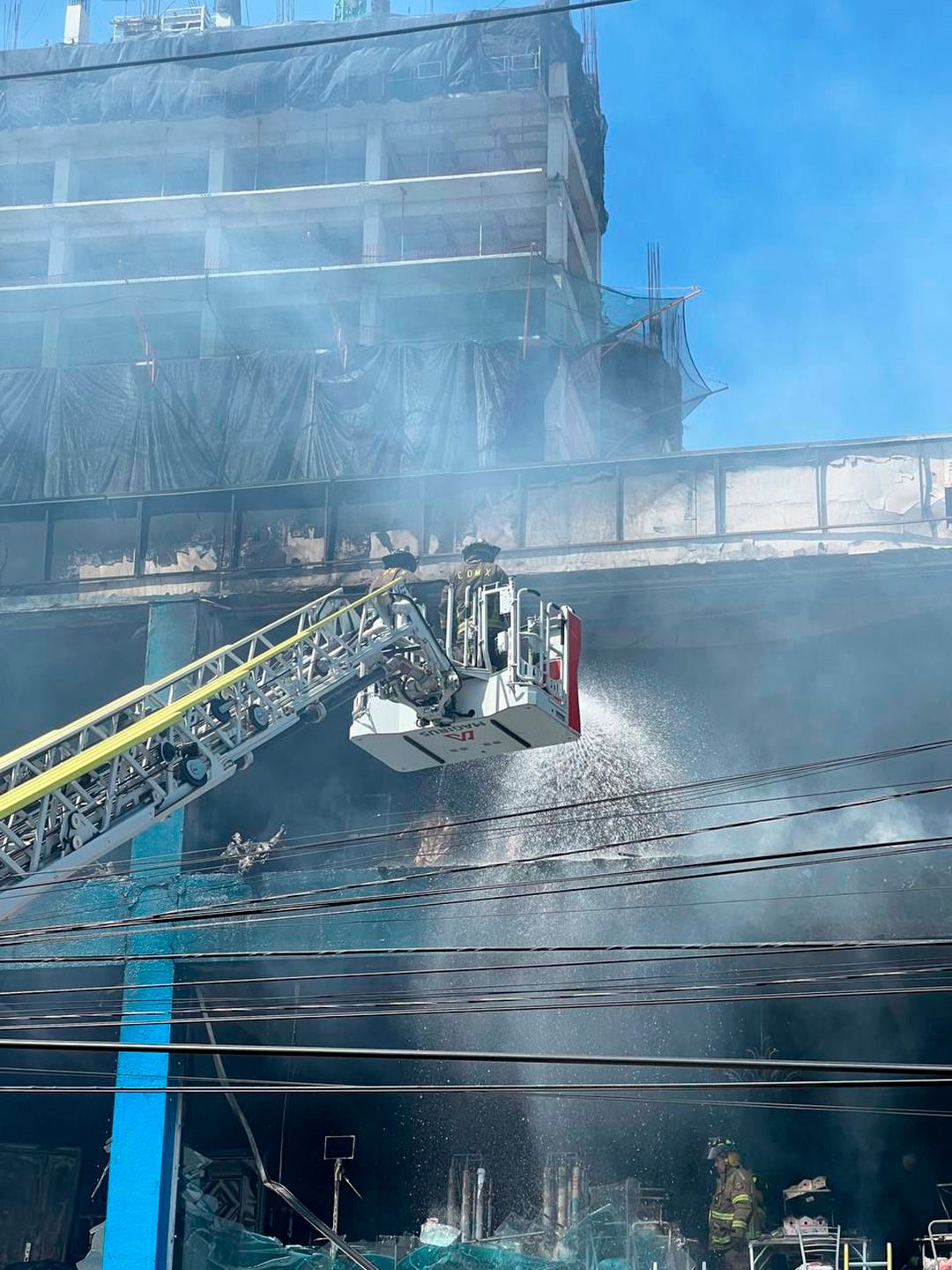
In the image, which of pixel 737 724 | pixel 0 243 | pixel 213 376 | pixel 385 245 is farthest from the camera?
pixel 0 243

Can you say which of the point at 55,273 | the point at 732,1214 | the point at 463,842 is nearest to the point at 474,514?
the point at 463,842

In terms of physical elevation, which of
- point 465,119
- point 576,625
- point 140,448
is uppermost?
point 465,119

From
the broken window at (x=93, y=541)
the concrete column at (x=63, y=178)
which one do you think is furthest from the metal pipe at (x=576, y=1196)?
the concrete column at (x=63, y=178)

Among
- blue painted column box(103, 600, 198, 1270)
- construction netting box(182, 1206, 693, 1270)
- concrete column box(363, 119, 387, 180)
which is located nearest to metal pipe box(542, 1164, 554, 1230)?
construction netting box(182, 1206, 693, 1270)

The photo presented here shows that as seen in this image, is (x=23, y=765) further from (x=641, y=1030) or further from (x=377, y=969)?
(x=641, y=1030)

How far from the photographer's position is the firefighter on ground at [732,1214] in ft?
57.5

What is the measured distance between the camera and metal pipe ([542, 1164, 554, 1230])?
19.2 m

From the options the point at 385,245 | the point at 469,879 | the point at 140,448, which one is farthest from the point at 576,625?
the point at 385,245

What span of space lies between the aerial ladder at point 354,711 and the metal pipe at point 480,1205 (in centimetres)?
867

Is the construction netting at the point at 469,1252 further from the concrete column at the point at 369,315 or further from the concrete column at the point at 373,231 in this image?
the concrete column at the point at 373,231

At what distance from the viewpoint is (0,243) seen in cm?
3556

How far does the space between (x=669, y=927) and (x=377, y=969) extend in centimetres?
422

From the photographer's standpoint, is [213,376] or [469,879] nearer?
[469,879]

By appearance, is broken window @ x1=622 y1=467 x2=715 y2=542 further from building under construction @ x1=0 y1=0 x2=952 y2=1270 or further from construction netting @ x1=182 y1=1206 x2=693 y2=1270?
construction netting @ x1=182 y1=1206 x2=693 y2=1270
